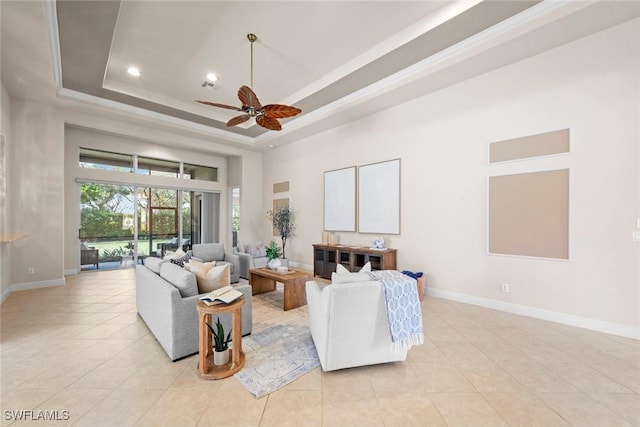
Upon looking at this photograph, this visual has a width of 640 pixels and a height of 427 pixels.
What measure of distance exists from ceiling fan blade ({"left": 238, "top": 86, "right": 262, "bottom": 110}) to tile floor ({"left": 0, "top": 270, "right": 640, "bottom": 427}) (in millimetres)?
2908

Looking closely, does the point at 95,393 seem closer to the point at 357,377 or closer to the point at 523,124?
the point at 357,377

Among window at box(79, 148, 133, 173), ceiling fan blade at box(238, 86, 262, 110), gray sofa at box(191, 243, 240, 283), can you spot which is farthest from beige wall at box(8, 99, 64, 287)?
ceiling fan blade at box(238, 86, 262, 110)

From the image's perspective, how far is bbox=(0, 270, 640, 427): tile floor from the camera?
174cm

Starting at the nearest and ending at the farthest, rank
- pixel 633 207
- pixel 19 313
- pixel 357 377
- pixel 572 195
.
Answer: pixel 357 377, pixel 633 207, pixel 572 195, pixel 19 313

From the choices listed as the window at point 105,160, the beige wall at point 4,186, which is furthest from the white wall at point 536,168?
the beige wall at point 4,186

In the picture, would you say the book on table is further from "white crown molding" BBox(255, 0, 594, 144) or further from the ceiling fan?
"white crown molding" BBox(255, 0, 594, 144)

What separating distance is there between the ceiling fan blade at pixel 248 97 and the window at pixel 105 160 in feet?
16.4

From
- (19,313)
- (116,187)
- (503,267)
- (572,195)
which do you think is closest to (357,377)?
(503,267)

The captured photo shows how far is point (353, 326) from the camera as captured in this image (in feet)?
7.12

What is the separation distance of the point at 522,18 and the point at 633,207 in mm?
2480

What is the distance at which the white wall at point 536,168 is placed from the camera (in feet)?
9.60

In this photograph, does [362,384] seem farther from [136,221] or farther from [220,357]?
[136,221]

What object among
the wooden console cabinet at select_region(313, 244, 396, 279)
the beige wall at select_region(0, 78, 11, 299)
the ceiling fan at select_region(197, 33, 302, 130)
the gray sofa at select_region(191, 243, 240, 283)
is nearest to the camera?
the ceiling fan at select_region(197, 33, 302, 130)

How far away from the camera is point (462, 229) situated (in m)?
4.10
